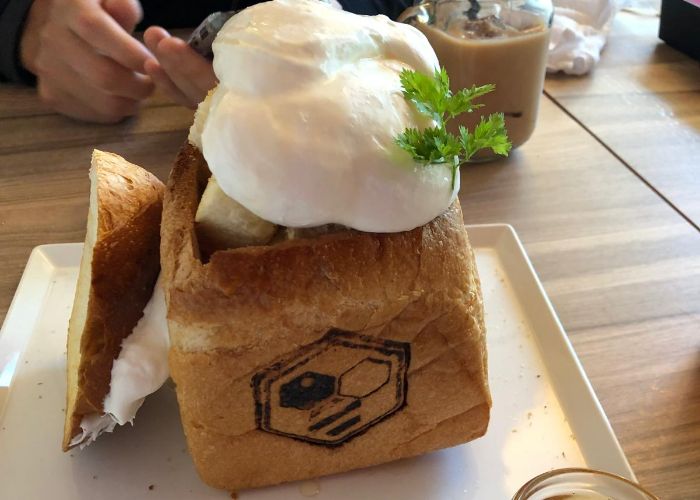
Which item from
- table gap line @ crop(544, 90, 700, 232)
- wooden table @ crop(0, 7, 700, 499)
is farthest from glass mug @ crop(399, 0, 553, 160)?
table gap line @ crop(544, 90, 700, 232)

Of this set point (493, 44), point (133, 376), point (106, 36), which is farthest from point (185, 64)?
point (133, 376)

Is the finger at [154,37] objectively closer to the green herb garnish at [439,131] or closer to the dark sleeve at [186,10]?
the dark sleeve at [186,10]

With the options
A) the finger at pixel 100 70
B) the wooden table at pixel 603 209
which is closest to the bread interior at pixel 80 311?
the wooden table at pixel 603 209

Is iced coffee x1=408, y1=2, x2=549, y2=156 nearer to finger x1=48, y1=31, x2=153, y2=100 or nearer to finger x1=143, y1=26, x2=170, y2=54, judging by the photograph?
finger x1=143, y1=26, x2=170, y2=54

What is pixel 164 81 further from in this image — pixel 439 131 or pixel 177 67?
pixel 439 131

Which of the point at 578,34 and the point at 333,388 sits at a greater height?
the point at 333,388

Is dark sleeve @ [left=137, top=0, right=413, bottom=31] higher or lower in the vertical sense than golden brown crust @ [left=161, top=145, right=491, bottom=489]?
lower
